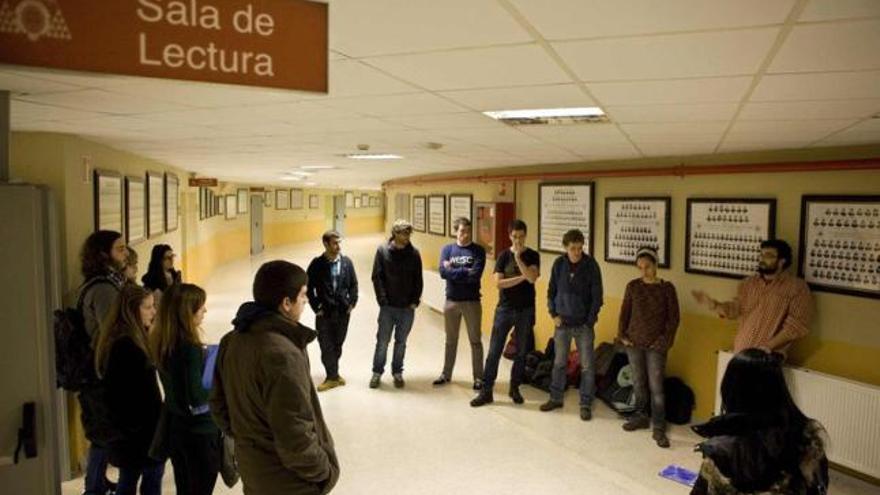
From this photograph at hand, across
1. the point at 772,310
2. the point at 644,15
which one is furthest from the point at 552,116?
the point at 772,310

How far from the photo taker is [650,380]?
14.4 ft

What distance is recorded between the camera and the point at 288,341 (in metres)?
1.94

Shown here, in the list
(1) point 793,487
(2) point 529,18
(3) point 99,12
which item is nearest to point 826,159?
(1) point 793,487

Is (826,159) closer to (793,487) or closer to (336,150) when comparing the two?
(793,487)

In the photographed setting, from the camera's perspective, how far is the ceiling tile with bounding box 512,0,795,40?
132 cm

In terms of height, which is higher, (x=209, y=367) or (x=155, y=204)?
(x=155, y=204)

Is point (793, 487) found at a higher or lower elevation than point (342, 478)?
higher

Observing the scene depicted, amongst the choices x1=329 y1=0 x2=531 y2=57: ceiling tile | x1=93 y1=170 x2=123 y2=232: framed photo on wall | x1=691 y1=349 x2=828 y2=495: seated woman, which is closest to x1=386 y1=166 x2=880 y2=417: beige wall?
x1=691 y1=349 x2=828 y2=495: seated woman

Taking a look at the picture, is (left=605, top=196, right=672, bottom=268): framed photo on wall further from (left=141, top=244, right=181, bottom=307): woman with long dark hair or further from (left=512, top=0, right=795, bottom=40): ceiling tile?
(left=141, top=244, right=181, bottom=307): woman with long dark hair

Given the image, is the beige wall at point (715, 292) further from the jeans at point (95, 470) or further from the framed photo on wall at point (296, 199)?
the framed photo on wall at point (296, 199)

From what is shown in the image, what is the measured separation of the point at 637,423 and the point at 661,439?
258 millimetres

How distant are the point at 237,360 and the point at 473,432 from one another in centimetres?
274

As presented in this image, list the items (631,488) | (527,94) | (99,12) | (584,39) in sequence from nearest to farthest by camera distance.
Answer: (99,12)
(584,39)
(527,94)
(631,488)

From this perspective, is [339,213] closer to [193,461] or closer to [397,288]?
[397,288]
